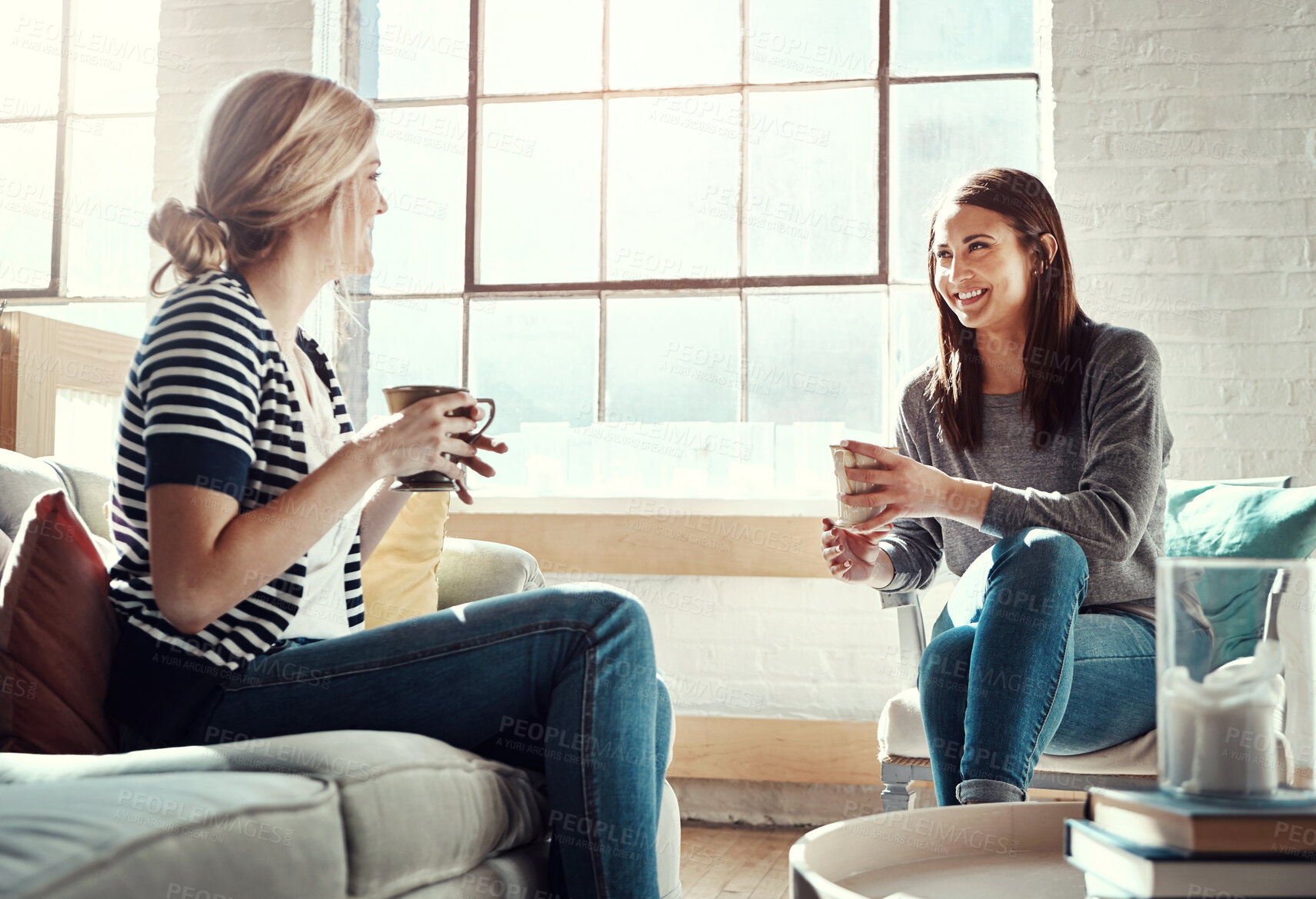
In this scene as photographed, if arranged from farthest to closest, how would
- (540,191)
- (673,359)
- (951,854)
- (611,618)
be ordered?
(540,191), (673,359), (611,618), (951,854)

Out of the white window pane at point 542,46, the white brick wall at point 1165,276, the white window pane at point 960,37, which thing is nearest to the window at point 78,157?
the white window pane at point 542,46

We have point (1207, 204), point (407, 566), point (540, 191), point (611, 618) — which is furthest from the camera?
point (540, 191)

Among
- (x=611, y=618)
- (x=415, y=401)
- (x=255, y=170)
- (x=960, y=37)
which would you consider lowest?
(x=611, y=618)

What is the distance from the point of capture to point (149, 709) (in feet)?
3.73

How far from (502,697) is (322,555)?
30 centimetres

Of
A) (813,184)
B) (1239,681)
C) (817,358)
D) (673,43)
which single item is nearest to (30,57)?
(673,43)

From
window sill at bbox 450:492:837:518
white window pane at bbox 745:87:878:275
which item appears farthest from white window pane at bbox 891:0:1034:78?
window sill at bbox 450:492:837:518

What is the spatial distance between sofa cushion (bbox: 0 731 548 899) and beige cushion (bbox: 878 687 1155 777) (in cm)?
81

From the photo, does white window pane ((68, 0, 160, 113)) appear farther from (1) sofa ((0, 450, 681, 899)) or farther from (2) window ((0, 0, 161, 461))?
(1) sofa ((0, 450, 681, 899))

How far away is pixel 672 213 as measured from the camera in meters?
3.12

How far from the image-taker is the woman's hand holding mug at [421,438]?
119 centimetres

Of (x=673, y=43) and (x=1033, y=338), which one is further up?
(x=673, y=43)

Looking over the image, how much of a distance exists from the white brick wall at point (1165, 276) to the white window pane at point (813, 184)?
0.52 metres

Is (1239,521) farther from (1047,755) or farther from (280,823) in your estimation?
(280,823)
